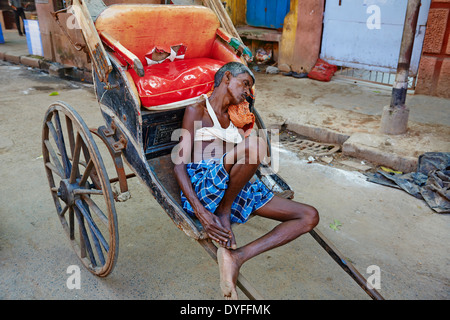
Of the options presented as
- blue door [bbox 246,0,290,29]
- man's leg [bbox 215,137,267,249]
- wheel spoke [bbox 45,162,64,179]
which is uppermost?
blue door [bbox 246,0,290,29]

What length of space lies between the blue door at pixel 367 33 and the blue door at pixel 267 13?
1081mm

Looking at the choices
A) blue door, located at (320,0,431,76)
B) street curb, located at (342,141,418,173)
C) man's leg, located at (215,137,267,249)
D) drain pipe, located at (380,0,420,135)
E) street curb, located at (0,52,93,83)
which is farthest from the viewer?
street curb, located at (0,52,93,83)

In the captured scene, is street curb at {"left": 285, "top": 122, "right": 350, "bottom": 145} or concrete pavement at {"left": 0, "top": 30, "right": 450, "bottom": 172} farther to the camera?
street curb at {"left": 285, "top": 122, "right": 350, "bottom": 145}

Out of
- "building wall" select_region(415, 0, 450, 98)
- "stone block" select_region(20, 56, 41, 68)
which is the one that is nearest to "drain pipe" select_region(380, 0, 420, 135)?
"building wall" select_region(415, 0, 450, 98)

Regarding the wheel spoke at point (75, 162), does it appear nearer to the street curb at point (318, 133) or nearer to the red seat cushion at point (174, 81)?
the red seat cushion at point (174, 81)

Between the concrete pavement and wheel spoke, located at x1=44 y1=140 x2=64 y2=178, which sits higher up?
wheel spoke, located at x1=44 y1=140 x2=64 y2=178

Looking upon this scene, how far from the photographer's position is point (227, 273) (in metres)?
1.85

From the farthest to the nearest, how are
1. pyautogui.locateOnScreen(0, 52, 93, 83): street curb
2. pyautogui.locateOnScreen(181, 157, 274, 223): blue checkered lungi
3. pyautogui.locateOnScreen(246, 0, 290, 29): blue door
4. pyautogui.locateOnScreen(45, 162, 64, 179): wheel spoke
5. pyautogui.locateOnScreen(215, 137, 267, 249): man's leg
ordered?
pyautogui.locateOnScreen(0, 52, 93, 83): street curb
pyautogui.locateOnScreen(246, 0, 290, 29): blue door
pyautogui.locateOnScreen(45, 162, 64, 179): wheel spoke
pyautogui.locateOnScreen(181, 157, 274, 223): blue checkered lungi
pyautogui.locateOnScreen(215, 137, 267, 249): man's leg

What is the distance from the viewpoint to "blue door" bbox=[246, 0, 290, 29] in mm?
7481

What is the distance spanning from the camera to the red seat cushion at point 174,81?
2.42 meters

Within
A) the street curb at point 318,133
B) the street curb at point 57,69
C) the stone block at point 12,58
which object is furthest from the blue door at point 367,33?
the stone block at point 12,58

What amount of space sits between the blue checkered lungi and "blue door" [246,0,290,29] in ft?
19.6

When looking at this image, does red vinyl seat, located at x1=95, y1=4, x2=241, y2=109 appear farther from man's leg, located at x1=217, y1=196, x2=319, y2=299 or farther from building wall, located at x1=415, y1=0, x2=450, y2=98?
building wall, located at x1=415, y1=0, x2=450, y2=98
